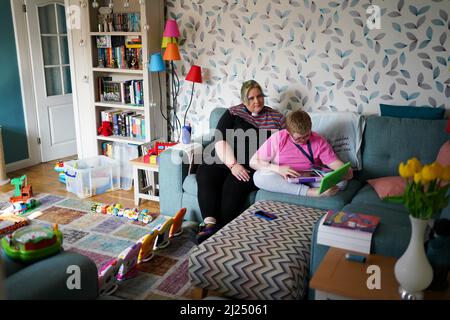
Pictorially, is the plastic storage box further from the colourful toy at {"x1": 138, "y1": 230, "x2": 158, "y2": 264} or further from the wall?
the colourful toy at {"x1": 138, "y1": 230, "x2": 158, "y2": 264}

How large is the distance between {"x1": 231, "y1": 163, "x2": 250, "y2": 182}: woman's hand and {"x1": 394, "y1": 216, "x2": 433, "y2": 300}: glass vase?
1.52 meters

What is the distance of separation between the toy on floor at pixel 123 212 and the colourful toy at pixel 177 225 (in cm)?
32

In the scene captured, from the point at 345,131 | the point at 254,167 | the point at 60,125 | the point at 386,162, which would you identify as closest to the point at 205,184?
the point at 254,167

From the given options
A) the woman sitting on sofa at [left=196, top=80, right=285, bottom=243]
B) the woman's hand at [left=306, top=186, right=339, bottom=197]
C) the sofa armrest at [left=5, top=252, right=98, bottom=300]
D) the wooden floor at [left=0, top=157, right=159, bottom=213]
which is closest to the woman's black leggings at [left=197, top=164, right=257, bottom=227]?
the woman sitting on sofa at [left=196, top=80, right=285, bottom=243]

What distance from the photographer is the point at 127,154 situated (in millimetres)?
4047

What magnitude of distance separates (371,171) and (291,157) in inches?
23.1

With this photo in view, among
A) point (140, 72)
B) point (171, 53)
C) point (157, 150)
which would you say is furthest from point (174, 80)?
point (157, 150)

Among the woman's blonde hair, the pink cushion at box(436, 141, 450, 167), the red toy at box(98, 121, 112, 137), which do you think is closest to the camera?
the pink cushion at box(436, 141, 450, 167)

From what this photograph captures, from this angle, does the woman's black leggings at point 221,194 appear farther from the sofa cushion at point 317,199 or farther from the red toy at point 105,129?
the red toy at point 105,129

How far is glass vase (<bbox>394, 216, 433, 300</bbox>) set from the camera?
148 centimetres

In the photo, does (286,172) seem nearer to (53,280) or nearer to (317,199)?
(317,199)

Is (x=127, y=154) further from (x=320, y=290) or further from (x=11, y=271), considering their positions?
(x=320, y=290)

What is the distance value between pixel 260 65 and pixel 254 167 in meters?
1.01
